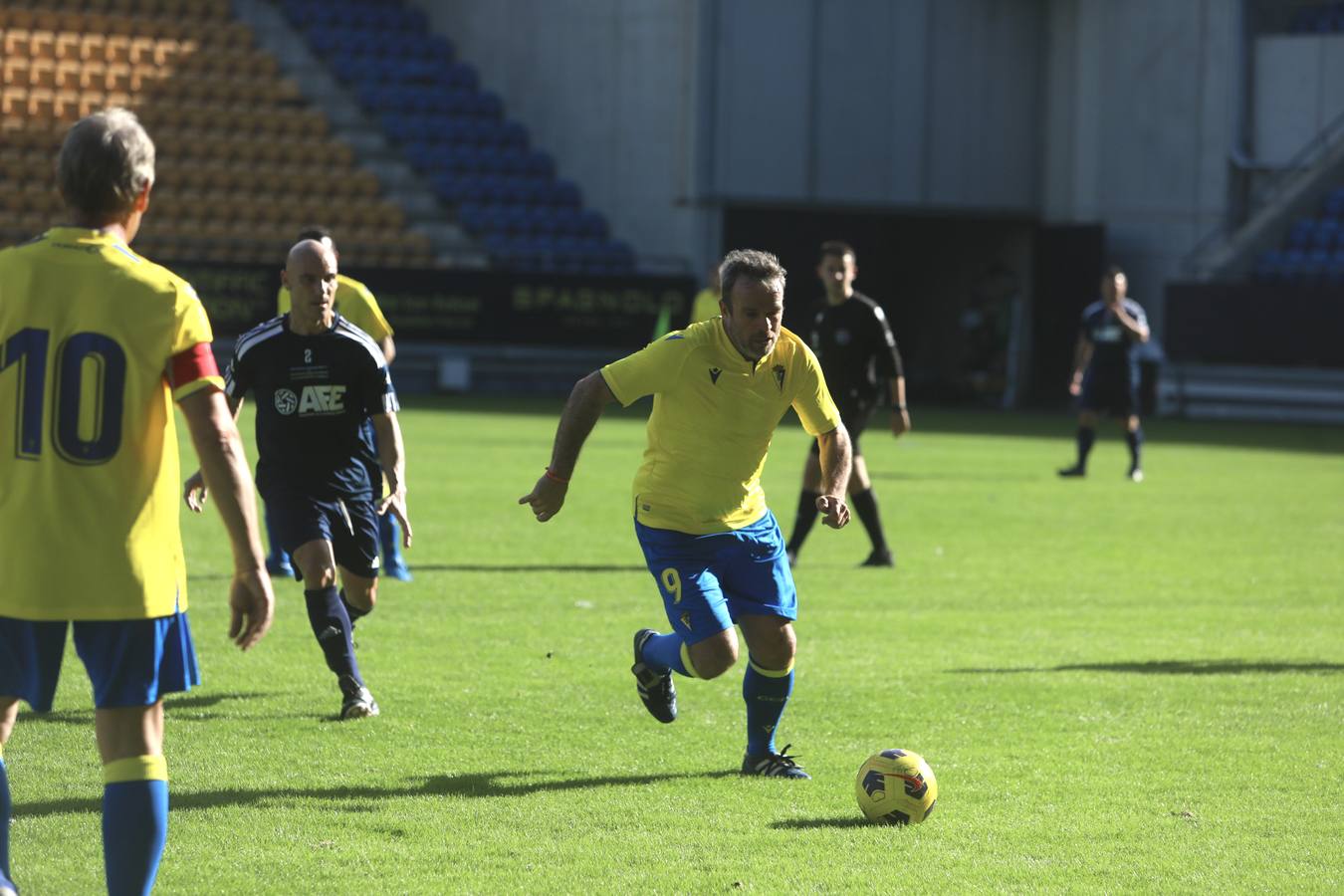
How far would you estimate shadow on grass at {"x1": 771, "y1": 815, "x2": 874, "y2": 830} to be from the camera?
6246mm

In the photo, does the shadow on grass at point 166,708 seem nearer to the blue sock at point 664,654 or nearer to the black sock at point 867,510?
the blue sock at point 664,654

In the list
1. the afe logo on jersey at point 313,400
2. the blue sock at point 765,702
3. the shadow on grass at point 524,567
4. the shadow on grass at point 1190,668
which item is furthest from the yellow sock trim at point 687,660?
the shadow on grass at point 524,567

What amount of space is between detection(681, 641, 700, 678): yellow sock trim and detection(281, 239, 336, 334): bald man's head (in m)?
2.16

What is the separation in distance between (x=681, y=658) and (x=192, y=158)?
29259 mm

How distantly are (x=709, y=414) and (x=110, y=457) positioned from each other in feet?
9.46

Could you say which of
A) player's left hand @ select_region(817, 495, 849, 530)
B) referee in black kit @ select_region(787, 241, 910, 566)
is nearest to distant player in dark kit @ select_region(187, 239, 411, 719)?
player's left hand @ select_region(817, 495, 849, 530)

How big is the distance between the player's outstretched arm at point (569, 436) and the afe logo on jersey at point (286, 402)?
164cm

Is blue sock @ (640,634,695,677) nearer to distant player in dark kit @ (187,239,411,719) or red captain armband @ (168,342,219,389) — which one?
distant player in dark kit @ (187,239,411,719)

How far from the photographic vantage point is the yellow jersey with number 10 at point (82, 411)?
4426 millimetres

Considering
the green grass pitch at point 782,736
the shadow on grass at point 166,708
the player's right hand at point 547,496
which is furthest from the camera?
the shadow on grass at point 166,708

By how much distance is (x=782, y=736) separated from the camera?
7.70 metres

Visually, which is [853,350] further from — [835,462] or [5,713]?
[5,713]

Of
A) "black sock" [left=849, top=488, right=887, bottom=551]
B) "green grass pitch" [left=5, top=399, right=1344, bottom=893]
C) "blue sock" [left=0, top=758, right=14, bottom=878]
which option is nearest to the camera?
"blue sock" [left=0, top=758, right=14, bottom=878]

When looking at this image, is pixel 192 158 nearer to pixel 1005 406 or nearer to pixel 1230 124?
pixel 1005 406
